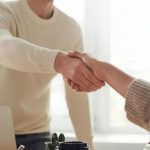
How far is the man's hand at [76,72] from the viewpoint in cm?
149

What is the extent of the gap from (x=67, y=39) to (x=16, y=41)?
448 mm

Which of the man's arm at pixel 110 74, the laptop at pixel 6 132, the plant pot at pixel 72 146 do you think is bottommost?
the plant pot at pixel 72 146

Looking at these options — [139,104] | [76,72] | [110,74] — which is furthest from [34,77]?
[139,104]

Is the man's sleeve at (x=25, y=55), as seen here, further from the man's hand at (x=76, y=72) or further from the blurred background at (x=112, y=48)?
the blurred background at (x=112, y=48)

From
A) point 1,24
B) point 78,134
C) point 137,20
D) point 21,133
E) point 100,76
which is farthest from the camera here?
point 137,20

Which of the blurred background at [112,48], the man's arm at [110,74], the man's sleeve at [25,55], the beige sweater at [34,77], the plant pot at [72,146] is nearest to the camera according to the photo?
the plant pot at [72,146]

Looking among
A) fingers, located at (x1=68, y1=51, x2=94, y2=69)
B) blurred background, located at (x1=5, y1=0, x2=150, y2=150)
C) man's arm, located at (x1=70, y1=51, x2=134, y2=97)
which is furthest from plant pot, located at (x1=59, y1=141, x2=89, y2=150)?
blurred background, located at (x1=5, y1=0, x2=150, y2=150)

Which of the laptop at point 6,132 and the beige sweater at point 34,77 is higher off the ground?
the beige sweater at point 34,77

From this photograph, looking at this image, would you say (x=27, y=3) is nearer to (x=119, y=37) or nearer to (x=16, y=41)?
(x=16, y=41)

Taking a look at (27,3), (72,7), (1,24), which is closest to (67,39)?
(27,3)

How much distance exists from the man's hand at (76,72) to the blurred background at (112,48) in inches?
37.2

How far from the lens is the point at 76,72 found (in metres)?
1.56

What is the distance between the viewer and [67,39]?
1.89 m

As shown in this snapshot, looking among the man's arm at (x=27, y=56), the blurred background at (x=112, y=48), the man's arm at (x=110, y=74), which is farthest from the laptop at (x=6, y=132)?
the blurred background at (x=112, y=48)
